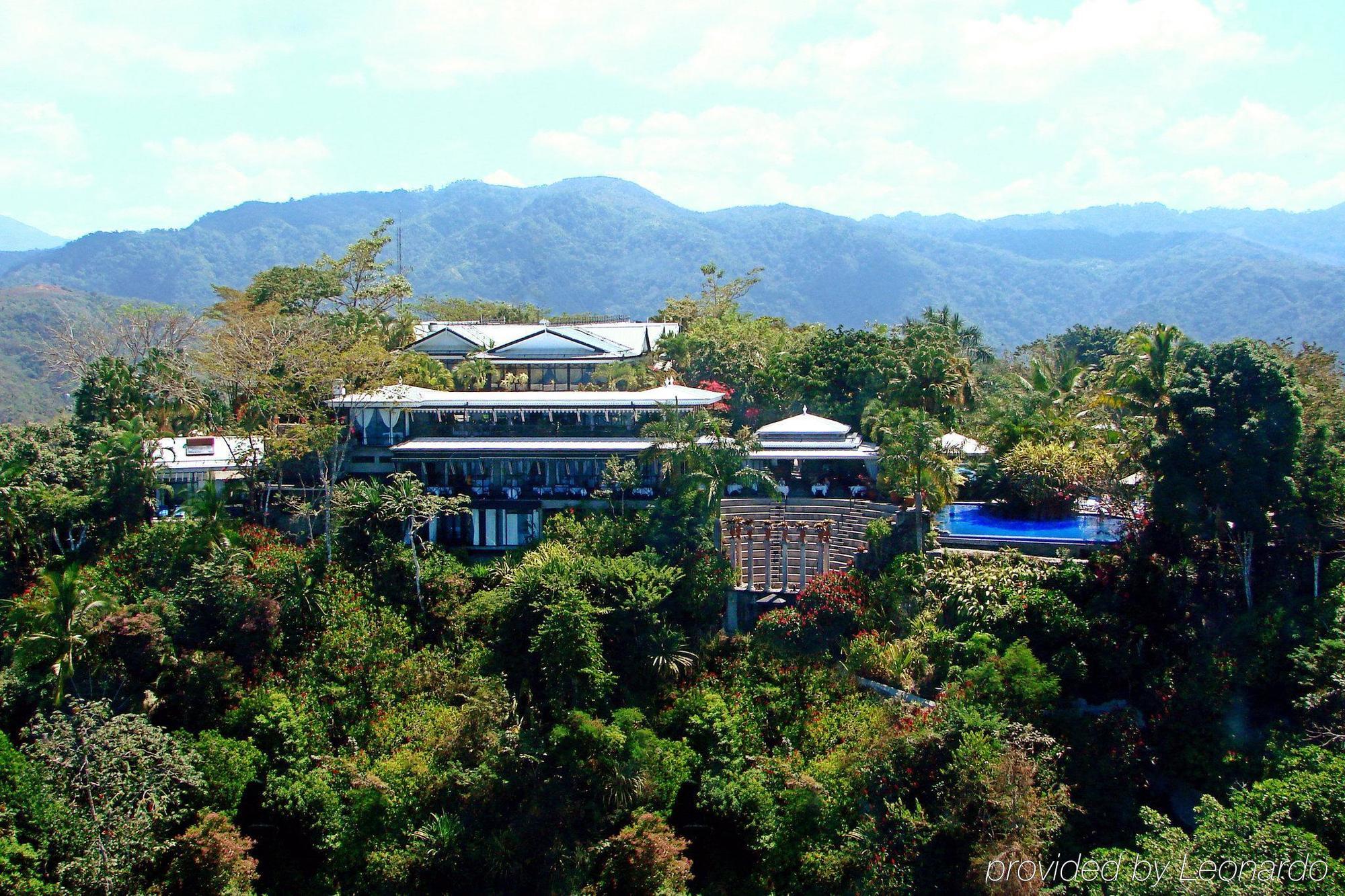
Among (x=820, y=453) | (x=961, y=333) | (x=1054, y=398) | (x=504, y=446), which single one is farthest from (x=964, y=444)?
(x=504, y=446)

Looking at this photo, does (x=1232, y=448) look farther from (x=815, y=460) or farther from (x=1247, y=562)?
(x=815, y=460)

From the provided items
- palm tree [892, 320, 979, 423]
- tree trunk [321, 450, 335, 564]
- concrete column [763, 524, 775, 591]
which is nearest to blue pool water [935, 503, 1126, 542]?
concrete column [763, 524, 775, 591]

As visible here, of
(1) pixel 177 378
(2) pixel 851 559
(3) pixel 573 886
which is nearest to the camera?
(3) pixel 573 886

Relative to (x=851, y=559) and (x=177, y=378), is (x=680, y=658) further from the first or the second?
(x=177, y=378)

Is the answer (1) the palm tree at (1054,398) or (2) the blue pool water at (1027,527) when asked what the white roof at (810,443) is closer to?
(2) the blue pool water at (1027,527)

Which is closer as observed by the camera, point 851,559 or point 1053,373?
point 851,559

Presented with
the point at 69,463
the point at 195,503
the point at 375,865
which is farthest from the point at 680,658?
the point at 69,463

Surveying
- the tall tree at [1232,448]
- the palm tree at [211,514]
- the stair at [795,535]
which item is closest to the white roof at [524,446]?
the stair at [795,535]

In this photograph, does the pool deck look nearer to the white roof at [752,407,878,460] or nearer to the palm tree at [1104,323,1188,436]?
the palm tree at [1104,323,1188,436]

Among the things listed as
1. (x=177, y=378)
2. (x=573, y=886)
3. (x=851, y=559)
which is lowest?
(x=573, y=886)
